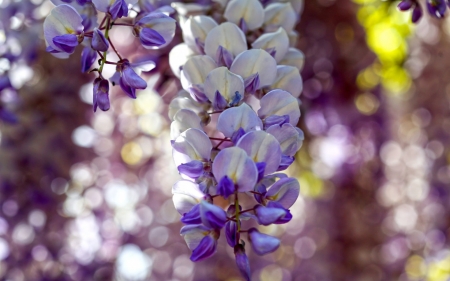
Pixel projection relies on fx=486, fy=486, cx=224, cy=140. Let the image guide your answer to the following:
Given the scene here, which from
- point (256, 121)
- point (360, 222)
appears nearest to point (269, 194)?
point (256, 121)

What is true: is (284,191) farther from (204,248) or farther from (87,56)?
(87,56)

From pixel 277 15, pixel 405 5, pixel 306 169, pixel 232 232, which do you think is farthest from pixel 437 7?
pixel 306 169

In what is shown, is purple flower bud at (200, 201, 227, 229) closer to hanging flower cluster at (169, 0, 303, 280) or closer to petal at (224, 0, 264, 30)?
hanging flower cluster at (169, 0, 303, 280)

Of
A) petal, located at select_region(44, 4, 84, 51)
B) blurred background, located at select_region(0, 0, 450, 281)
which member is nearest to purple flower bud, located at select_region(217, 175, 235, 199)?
petal, located at select_region(44, 4, 84, 51)

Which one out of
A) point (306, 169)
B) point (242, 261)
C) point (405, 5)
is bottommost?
point (306, 169)

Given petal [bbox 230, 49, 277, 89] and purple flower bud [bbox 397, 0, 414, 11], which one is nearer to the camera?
petal [bbox 230, 49, 277, 89]

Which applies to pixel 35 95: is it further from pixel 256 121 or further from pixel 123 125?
pixel 256 121
